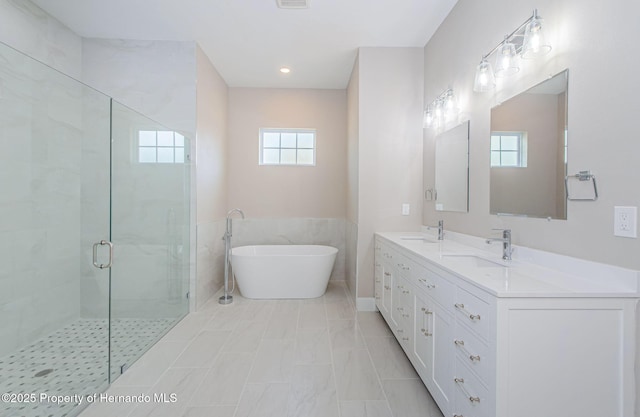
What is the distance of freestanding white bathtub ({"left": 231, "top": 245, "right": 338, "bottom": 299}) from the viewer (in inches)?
138

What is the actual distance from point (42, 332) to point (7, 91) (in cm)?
165

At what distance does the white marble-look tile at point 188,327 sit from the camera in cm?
261

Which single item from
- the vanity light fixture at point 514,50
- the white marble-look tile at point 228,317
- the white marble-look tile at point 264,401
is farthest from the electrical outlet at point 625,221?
the white marble-look tile at point 228,317

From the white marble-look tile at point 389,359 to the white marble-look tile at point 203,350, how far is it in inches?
48.9

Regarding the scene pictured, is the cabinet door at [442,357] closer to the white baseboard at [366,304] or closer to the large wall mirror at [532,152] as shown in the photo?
the large wall mirror at [532,152]

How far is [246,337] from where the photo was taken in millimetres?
2598

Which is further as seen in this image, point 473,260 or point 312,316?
point 312,316

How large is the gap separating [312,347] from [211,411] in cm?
93

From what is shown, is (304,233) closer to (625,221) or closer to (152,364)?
(152,364)

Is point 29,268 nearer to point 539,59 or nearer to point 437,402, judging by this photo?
point 437,402

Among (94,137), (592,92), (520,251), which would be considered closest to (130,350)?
(94,137)

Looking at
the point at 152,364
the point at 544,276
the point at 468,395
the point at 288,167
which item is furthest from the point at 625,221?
the point at 288,167

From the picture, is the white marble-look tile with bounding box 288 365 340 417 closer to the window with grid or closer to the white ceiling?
the window with grid

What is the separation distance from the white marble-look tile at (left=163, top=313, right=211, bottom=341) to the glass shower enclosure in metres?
0.10
